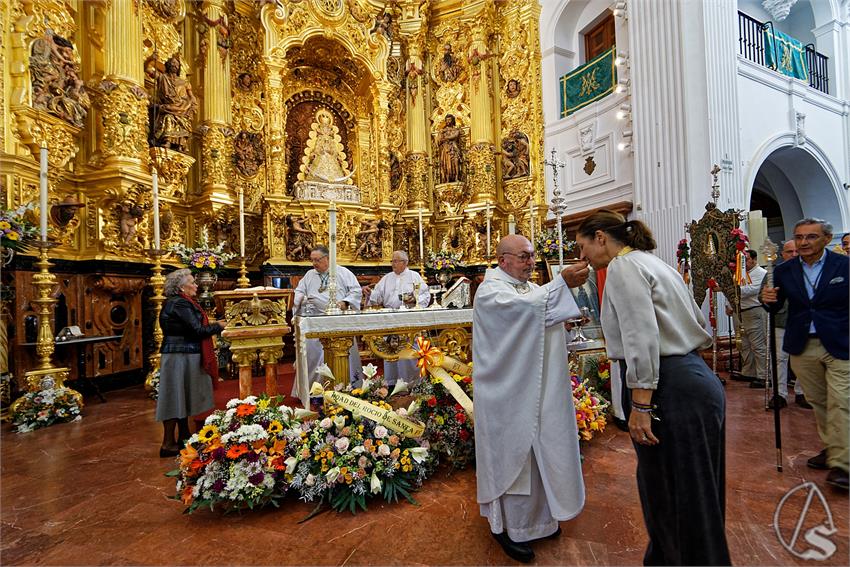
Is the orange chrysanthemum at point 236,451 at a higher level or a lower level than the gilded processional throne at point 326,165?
lower

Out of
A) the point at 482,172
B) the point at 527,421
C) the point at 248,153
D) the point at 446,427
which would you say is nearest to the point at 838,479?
the point at 527,421

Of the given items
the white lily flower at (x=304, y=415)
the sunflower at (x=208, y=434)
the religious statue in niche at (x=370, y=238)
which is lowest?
the sunflower at (x=208, y=434)

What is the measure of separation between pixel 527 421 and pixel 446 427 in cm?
134

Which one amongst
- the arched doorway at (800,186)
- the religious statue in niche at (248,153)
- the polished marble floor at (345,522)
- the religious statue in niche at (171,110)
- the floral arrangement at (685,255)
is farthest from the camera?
the arched doorway at (800,186)

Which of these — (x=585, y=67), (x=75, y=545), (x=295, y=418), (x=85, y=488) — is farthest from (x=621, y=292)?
(x=585, y=67)

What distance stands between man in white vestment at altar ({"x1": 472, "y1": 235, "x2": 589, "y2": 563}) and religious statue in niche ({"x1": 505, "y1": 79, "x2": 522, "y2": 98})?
898cm

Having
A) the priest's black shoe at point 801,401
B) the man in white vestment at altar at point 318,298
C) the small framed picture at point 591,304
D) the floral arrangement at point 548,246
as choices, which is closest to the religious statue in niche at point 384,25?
the floral arrangement at point 548,246

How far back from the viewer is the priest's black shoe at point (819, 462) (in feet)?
10.1

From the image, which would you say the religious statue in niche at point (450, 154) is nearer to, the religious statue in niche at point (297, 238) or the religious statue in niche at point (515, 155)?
the religious statue in niche at point (515, 155)

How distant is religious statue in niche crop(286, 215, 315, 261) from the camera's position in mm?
8539

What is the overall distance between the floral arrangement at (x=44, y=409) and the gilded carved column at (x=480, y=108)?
7.99 meters

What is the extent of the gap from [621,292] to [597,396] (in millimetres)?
2774

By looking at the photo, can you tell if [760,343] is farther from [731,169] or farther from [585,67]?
[585,67]

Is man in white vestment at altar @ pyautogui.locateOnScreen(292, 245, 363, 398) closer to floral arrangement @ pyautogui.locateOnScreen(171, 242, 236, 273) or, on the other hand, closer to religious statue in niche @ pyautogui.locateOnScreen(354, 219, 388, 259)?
floral arrangement @ pyautogui.locateOnScreen(171, 242, 236, 273)
